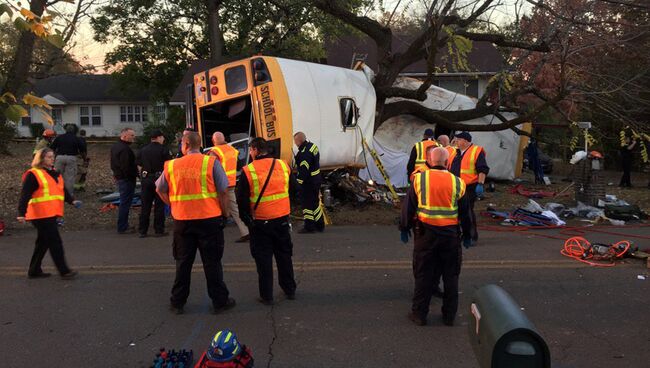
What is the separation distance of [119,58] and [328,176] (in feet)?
72.0

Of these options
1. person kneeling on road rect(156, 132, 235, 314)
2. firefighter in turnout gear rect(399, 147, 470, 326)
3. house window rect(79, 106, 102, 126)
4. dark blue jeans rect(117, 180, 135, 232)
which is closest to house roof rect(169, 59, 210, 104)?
house window rect(79, 106, 102, 126)

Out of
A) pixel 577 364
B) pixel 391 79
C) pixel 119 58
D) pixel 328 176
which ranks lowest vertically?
pixel 577 364

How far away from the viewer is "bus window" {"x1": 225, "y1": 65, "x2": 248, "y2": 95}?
10852 mm

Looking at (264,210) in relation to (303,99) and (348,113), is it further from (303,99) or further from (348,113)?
(348,113)

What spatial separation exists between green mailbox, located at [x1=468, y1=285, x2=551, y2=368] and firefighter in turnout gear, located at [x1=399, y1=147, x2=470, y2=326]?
10.0 ft

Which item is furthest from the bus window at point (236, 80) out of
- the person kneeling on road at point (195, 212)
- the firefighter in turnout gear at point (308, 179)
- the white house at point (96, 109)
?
the white house at point (96, 109)

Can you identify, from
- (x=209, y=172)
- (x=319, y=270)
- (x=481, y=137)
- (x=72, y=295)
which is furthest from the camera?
(x=481, y=137)

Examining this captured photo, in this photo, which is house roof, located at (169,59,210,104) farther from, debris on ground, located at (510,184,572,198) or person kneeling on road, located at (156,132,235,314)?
person kneeling on road, located at (156,132,235,314)

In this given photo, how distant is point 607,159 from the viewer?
2403cm

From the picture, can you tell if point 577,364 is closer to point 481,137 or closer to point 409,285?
point 409,285

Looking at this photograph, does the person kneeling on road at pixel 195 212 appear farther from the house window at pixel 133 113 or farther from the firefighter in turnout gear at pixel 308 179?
the house window at pixel 133 113

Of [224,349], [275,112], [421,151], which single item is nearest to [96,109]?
[275,112]

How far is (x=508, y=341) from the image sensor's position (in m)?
1.82

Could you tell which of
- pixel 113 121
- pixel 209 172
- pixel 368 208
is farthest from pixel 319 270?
pixel 113 121
